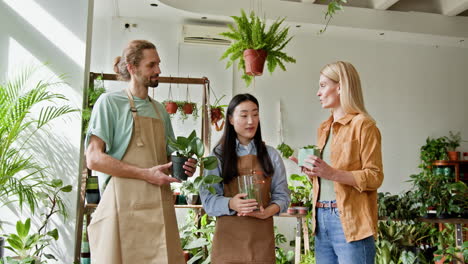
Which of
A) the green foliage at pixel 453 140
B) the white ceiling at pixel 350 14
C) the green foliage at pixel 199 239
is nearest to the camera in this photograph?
the green foliage at pixel 199 239

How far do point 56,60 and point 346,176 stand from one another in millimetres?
2632

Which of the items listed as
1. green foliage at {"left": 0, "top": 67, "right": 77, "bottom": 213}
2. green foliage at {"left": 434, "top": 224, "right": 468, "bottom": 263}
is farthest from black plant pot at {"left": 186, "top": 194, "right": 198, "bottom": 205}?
green foliage at {"left": 434, "top": 224, "right": 468, "bottom": 263}

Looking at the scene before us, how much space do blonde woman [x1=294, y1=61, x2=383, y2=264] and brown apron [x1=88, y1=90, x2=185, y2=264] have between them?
25.2 inches

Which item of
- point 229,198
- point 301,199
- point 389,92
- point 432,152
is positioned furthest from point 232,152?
point 432,152

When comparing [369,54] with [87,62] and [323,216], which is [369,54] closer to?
[87,62]

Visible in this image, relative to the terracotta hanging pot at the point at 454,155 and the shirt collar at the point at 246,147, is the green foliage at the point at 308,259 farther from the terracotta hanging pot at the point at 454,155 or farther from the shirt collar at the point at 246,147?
the terracotta hanging pot at the point at 454,155

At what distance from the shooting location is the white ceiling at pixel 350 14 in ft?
18.8

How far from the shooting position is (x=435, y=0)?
263 inches

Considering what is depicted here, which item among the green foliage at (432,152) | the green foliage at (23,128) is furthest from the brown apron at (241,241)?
the green foliage at (432,152)

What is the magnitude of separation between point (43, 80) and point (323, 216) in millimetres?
2552

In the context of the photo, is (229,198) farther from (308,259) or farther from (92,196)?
(308,259)

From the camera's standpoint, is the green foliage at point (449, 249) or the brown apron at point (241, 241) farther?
the green foliage at point (449, 249)

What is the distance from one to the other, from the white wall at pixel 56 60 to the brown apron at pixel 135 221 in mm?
1757

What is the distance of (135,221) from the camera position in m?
1.67
